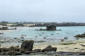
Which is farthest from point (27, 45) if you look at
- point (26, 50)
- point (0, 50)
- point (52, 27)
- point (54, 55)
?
point (52, 27)

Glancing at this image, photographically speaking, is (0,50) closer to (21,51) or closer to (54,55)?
(21,51)

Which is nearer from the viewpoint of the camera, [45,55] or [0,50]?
[45,55]

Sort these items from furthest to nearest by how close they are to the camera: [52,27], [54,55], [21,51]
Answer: [52,27]
[21,51]
[54,55]

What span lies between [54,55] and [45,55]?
3.48ft

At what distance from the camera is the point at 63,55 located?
32500 mm

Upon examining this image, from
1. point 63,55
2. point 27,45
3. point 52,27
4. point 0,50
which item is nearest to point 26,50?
point 27,45

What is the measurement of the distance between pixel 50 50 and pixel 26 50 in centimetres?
312

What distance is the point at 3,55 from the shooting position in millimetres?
32375

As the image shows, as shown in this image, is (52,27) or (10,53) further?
(52,27)

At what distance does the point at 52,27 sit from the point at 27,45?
319ft

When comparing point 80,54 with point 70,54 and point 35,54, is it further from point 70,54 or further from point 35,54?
point 35,54

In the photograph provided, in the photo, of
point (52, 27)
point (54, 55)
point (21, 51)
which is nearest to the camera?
point (54, 55)

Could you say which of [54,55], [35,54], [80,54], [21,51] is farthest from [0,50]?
[80,54]

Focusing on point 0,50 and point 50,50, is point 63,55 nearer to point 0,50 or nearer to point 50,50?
point 50,50
